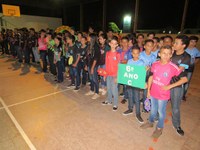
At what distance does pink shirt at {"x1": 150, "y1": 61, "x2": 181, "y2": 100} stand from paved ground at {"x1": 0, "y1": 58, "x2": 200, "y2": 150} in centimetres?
83

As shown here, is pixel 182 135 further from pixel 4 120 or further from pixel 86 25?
pixel 86 25

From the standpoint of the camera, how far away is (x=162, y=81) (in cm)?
231

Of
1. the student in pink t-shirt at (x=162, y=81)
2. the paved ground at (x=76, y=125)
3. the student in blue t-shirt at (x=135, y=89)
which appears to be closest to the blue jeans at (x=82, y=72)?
the paved ground at (x=76, y=125)

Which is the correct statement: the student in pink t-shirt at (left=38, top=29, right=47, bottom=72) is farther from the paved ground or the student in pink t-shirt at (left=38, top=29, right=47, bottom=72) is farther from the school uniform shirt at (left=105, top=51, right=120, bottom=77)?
the school uniform shirt at (left=105, top=51, right=120, bottom=77)

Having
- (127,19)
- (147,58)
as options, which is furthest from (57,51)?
(127,19)

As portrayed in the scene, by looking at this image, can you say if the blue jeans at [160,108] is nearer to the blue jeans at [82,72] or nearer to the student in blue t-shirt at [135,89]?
the student in blue t-shirt at [135,89]

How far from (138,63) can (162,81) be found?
66cm

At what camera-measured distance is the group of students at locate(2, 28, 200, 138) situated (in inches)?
91.7

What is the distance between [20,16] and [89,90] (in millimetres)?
17162

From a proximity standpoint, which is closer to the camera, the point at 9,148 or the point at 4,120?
the point at 9,148

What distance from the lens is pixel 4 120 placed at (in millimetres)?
3102

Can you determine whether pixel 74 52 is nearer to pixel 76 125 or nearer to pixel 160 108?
pixel 76 125

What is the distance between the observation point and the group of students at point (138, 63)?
7.64ft

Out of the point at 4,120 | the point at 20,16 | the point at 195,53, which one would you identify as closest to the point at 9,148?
the point at 4,120
